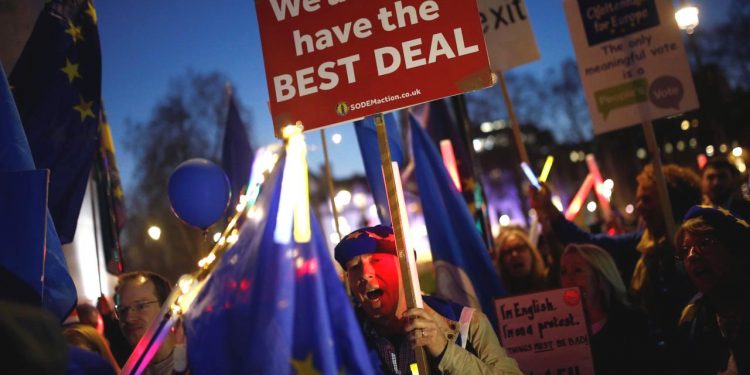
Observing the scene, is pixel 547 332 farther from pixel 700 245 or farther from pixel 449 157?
pixel 449 157

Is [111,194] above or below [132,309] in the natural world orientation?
above

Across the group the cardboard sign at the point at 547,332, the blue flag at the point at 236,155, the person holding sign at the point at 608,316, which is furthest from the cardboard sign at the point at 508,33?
the blue flag at the point at 236,155

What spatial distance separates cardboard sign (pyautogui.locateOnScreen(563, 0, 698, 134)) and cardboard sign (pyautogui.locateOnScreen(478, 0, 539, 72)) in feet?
1.87

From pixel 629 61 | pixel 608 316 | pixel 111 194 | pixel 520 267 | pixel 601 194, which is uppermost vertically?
pixel 629 61

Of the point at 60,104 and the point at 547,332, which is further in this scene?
the point at 60,104

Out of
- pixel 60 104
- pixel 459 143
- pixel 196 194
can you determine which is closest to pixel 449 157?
pixel 459 143

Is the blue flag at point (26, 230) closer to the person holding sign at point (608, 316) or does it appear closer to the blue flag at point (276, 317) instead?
the blue flag at point (276, 317)

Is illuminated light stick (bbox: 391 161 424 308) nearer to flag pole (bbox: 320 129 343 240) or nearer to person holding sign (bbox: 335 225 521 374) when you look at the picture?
person holding sign (bbox: 335 225 521 374)

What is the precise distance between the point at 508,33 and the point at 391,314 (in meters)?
4.78

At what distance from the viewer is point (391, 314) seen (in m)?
3.37

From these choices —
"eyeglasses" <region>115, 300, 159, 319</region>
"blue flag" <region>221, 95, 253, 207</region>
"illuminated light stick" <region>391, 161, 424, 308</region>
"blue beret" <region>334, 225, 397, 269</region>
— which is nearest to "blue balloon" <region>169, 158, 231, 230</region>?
"eyeglasses" <region>115, 300, 159, 319</region>

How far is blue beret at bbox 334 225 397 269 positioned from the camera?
3.45m

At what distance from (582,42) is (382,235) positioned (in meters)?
4.17


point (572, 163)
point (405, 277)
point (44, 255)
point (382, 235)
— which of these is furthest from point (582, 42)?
point (572, 163)
